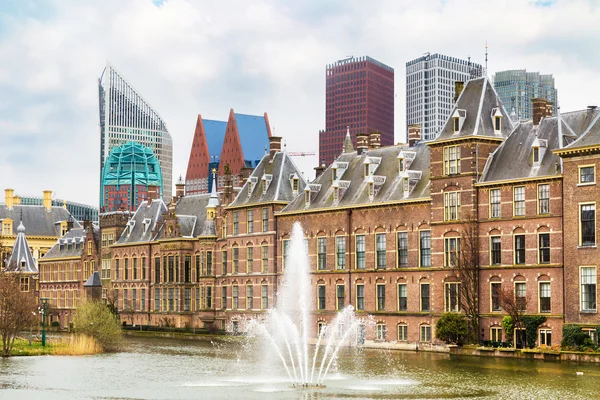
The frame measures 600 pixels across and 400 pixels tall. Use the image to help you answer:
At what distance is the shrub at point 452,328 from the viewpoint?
7819 cm

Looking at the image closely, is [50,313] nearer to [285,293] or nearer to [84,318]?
[285,293]

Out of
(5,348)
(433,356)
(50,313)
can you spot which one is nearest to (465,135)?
(433,356)

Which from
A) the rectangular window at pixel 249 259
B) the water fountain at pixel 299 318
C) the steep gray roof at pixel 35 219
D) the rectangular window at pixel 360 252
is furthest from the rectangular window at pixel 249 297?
the steep gray roof at pixel 35 219

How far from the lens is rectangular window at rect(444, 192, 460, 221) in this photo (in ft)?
265

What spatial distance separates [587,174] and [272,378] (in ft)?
85.1

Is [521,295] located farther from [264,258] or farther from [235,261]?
[235,261]

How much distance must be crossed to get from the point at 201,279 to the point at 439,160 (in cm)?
3740

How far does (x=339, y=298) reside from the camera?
9269cm

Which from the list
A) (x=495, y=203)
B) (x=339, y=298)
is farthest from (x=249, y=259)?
(x=495, y=203)

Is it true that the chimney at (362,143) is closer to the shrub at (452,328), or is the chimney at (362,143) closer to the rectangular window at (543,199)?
the shrub at (452,328)

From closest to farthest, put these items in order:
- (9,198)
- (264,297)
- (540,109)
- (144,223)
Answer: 1. (540,109)
2. (264,297)
3. (144,223)
4. (9,198)

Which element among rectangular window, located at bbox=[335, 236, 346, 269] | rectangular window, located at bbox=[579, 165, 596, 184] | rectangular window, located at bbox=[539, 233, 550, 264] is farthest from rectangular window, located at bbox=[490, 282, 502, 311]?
rectangular window, located at bbox=[335, 236, 346, 269]

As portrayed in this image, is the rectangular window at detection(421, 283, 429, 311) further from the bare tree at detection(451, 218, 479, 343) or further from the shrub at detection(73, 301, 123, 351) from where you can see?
the shrub at detection(73, 301, 123, 351)

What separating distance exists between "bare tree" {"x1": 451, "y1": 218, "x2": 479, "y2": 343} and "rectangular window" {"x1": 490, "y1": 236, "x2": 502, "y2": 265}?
113 cm
